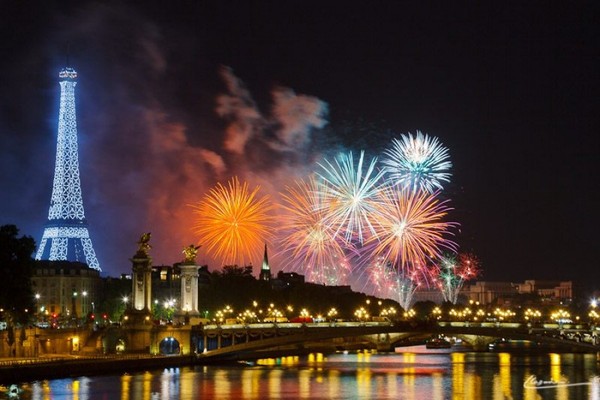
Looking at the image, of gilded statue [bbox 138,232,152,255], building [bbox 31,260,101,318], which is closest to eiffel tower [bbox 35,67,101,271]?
building [bbox 31,260,101,318]

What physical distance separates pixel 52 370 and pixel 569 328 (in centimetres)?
4689

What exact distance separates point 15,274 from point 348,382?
983 inches

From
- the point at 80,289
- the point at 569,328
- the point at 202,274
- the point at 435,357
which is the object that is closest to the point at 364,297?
the point at 202,274

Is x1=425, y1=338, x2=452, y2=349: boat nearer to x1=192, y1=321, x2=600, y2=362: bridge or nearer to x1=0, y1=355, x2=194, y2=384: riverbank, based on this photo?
x1=192, y1=321, x2=600, y2=362: bridge

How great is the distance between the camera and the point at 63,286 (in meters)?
155

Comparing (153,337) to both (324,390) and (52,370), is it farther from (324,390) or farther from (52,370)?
(324,390)

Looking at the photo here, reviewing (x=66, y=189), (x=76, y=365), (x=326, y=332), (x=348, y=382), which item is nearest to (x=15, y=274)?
(x=76, y=365)

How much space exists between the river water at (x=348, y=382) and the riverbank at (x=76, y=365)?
53.7 inches

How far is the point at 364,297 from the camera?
188m

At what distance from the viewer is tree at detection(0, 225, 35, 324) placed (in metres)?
88.5

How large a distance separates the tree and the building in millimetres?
60349

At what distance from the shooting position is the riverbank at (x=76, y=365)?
78669mm

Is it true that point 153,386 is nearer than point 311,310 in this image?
Yes

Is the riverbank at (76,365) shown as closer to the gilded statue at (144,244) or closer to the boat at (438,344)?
the gilded statue at (144,244)
